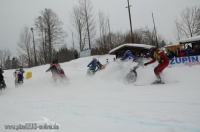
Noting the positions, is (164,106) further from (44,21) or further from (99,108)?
(44,21)

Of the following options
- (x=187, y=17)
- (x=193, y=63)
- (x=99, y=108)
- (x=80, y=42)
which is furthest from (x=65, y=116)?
(x=187, y=17)

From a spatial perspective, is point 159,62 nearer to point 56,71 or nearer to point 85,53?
point 56,71

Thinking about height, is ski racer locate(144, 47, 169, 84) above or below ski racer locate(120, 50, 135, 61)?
below

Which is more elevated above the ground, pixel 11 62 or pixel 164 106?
pixel 11 62

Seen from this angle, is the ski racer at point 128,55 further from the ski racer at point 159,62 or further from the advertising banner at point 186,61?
the advertising banner at point 186,61

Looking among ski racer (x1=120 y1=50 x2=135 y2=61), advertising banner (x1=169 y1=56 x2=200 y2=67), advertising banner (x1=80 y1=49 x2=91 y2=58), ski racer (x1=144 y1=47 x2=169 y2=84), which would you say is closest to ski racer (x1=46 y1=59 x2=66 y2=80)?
ski racer (x1=120 y1=50 x2=135 y2=61)

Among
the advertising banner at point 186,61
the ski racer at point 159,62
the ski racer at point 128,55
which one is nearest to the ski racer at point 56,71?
the ski racer at point 128,55

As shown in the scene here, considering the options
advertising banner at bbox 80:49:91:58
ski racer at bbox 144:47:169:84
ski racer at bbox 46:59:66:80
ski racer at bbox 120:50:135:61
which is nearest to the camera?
ski racer at bbox 144:47:169:84

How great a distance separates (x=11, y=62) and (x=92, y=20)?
6326cm

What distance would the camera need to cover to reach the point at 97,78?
31.8 feet

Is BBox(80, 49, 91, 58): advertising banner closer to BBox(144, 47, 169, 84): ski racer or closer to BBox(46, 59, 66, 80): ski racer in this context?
BBox(46, 59, 66, 80): ski racer

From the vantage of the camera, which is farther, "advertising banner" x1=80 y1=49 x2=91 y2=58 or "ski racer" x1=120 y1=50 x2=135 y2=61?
"advertising banner" x1=80 y1=49 x2=91 y2=58

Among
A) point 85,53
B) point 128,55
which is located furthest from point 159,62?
point 85,53

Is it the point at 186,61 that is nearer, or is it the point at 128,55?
the point at 128,55
